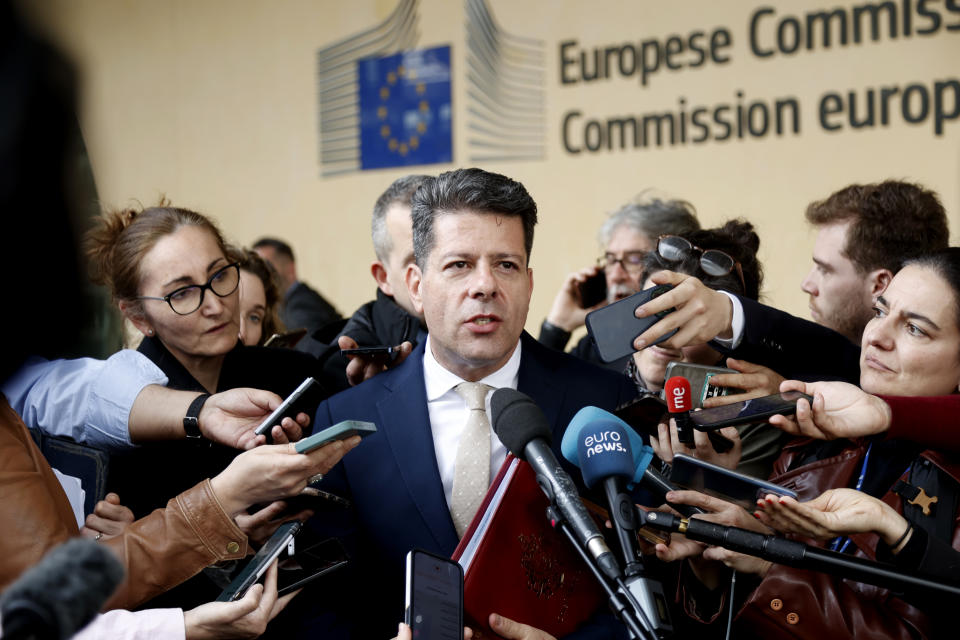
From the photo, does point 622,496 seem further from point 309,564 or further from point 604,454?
point 309,564

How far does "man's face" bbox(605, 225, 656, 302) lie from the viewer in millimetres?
3541

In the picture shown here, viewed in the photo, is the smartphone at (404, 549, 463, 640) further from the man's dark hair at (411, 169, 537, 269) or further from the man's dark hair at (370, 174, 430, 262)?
the man's dark hair at (370, 174, 430, 262)

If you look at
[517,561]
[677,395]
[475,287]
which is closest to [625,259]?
[475,287]

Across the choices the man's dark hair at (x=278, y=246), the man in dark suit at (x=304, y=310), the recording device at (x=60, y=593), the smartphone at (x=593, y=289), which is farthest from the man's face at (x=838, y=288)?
the man's dark hair at (x=278, y=246)

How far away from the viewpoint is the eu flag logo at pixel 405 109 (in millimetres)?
6438

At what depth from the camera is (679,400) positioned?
1.69m

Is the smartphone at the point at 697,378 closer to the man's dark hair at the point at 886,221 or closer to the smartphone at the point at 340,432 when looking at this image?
the smartphone at the point at 340,432

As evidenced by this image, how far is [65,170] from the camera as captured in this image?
74 centimetres

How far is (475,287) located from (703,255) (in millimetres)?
683

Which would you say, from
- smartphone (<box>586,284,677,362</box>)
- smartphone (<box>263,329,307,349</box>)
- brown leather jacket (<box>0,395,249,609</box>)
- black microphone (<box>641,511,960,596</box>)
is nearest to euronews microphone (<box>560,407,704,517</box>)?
black microphone (<box>641,511,960,596</box>)

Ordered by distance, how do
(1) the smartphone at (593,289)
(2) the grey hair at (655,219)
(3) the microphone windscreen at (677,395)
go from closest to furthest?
(3) the microphone windscreen at (677,395)
(2) the grey hair at (655,219)
(1) the smartphone at (593,289)

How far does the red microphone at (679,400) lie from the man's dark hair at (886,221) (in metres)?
1.21

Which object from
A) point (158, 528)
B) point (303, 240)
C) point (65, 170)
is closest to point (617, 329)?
point (158, 528)

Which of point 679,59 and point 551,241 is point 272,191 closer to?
point 551,241
